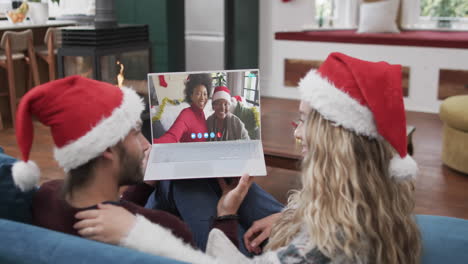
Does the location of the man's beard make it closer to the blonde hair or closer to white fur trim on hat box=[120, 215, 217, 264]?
white fur trim on hat box=[120, 215, 217, 264]

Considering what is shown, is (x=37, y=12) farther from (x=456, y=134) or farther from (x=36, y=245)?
(x=36, y=245)

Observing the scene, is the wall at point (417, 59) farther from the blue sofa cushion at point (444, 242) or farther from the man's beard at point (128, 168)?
the man's beard at point (128, 168)

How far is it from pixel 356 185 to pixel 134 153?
19.9 inches

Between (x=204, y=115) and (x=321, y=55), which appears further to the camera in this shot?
(x=321, y=55)

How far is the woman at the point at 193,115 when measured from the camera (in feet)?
5.54

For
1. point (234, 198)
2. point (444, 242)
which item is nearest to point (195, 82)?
point (234, 198)

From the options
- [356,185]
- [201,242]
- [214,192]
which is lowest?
[201,242]

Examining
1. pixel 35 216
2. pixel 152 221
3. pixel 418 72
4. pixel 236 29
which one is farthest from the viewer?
pixel 236 29

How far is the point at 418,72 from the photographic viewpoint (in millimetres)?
5461

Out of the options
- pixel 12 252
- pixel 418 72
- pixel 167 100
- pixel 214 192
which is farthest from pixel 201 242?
pixel 418 72

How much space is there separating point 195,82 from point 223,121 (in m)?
0.14

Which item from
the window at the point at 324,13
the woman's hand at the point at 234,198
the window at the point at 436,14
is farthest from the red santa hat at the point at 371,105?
the window at the point at 324,13

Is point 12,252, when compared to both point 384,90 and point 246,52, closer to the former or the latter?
point 384,90

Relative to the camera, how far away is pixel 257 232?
168cm
